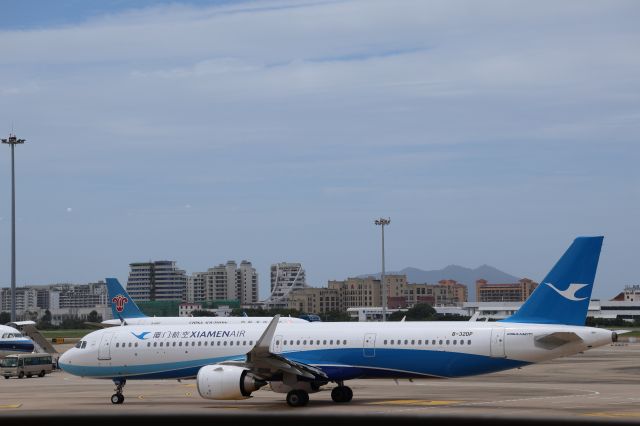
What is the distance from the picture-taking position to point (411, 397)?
112 ft

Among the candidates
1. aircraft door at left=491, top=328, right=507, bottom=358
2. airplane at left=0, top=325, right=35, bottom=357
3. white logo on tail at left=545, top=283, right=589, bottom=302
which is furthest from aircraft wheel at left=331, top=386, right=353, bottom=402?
airplane at left=0, top=325, right=35, bottom=357

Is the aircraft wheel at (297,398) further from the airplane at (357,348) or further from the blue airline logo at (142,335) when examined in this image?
the blue airline logo at (142,335)

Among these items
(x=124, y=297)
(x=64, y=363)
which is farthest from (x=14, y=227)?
(x=64, y=363)

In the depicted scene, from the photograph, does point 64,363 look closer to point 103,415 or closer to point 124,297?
point 103,415

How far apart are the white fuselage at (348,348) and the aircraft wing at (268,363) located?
4.92 feet

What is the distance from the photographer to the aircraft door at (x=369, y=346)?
30.7m

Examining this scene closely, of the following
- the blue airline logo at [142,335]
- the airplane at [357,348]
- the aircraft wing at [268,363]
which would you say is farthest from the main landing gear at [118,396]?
the aircraft wing at [268,363]

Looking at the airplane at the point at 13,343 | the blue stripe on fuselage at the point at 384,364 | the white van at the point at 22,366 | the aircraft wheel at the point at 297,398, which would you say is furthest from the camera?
the airplane at the point at 13,343

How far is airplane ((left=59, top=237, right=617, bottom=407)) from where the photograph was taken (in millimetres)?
28609

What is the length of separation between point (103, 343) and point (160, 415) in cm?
3000

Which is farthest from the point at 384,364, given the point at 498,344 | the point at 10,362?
the point at 10,362

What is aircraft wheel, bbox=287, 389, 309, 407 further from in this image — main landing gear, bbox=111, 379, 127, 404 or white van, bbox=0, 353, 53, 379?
white van, bbox=0, 353, 53, 379

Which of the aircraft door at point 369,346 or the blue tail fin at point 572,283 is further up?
the blue tail fin at point 572,283

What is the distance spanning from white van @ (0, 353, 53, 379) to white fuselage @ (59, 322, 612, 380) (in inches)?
869
